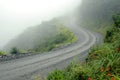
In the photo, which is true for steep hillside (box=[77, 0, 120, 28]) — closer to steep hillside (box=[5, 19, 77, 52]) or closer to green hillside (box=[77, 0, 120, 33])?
green hillside (box=[77, 0, 120, 33])

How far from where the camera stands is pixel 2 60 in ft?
89.5

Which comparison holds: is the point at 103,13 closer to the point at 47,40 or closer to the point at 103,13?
the point at 103,13

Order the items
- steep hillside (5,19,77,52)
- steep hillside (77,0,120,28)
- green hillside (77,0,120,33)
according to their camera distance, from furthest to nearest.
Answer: steep hillside (77,0,120,28), green hillside (77,0,120,33), steep hillside (5,19,77,52)

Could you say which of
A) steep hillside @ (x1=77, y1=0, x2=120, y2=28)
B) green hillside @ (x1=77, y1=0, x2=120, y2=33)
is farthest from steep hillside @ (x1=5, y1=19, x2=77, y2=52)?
steep hillside @ (x1=77, y1=0, x2=120, y2=28)

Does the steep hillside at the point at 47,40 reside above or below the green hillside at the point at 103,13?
below

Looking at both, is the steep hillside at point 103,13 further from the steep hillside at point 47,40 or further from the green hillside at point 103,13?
the steep hillside at point 47,40

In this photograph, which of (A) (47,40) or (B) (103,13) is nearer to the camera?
(A) (47,40)

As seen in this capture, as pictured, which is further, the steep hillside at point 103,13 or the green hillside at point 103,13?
the steep hillside at point 103,13

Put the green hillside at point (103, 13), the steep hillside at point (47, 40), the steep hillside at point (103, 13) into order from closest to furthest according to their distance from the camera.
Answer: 1. the steep hillside at point (47, 40)
2. the green hillside at point (103, 13)
3. the steep hillside at point (103, 13)

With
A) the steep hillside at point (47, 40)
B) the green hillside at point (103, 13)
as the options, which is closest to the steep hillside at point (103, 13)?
the green hillside at point (103, 13)

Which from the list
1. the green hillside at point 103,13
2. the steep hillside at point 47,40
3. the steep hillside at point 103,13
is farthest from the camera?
the steep hillside at point 103,13

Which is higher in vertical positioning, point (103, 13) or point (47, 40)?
point (103, 13)

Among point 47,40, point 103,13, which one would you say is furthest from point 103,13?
point 47,40

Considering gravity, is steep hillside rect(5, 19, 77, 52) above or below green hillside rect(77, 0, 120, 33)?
below
